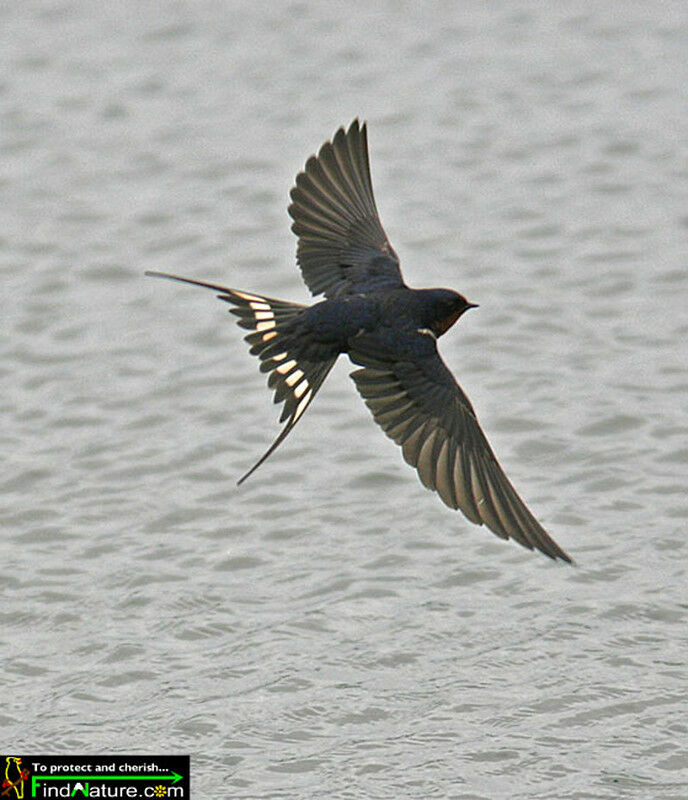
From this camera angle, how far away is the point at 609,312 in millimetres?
6660

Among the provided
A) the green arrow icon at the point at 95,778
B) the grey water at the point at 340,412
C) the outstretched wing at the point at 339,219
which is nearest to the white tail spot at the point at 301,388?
the outstretched wing at the point at 339,219

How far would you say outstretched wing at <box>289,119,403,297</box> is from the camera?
4.98 meters

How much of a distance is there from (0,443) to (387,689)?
1.77 metres

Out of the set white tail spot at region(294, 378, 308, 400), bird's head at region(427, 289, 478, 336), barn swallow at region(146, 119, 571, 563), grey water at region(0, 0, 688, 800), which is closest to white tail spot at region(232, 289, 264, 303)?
barn swallow at region(146, 119, 571, 563)

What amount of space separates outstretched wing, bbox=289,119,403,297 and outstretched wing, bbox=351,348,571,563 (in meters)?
0.41

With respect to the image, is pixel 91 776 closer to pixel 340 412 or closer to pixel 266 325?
pixel 266 325

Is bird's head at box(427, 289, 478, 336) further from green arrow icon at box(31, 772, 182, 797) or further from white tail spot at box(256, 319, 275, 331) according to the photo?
green arrow icon at box(31, 772, 182, 797)

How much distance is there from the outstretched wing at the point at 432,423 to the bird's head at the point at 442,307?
3.4 inches

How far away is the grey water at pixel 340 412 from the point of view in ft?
15.4

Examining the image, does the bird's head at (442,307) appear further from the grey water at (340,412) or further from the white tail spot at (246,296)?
the grey water at (340,412)

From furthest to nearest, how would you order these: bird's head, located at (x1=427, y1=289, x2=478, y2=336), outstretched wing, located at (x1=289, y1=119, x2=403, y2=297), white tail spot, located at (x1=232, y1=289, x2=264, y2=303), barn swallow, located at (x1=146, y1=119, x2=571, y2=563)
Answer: outstretched wing, located at (x1=289, y1=119, x2=403, y2=297), bird's head, located at (x1=427, y1=289, x2=478, y2=336), barn swallow, located at (x1=146, y1=119, x2=571, y2=563), white tail spot, located at (x1=232, y1=289, x2=264, y2=303)

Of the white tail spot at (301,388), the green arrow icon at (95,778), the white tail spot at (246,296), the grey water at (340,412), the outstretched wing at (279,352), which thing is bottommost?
the green arrow icon at (95,778)

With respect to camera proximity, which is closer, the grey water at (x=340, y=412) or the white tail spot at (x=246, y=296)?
the white tail spot at (x=246, y=296)

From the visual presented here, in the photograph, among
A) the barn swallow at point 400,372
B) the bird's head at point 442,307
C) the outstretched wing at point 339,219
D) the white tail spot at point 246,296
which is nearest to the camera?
the white tail spot at point 246,296
